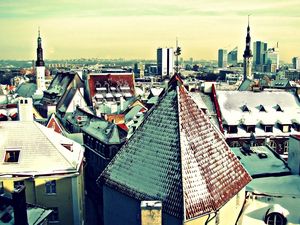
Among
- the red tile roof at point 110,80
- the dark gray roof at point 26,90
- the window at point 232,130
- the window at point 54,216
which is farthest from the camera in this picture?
the dark gray roof at point 26,90

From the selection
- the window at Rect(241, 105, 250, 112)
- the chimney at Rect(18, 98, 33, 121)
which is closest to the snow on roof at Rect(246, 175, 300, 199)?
the chimney at Rect(18, 98, 33, 121)

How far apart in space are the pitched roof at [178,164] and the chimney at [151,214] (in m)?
1.23

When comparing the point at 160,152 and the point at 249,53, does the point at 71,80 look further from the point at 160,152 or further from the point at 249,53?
the point at 249,53

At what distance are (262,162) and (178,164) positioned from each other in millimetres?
13084

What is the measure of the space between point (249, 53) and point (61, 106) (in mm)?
80403

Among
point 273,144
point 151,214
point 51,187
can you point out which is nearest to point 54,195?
point 51,187

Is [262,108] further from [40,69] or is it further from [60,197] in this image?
[40,69]

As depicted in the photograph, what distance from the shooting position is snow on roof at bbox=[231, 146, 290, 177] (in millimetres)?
28875

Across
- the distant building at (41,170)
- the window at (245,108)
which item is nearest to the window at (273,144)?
the window at (245,108)

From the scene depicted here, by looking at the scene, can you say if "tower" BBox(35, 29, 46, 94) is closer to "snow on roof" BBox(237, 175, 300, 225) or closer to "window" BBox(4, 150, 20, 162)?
"window" BBox(4, 150, 20, 162)

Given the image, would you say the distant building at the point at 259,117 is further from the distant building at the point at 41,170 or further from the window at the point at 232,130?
the distant building at the point at 41,170

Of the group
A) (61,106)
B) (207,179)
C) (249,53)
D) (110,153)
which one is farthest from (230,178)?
(249,53)

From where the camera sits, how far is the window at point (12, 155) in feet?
103

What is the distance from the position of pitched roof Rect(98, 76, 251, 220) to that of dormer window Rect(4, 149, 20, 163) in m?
11.1
